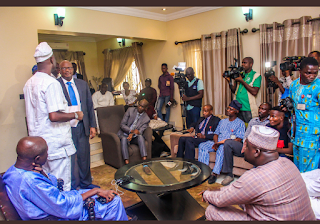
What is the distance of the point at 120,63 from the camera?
766 centimetres

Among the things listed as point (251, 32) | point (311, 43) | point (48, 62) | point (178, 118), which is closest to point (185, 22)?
point (251, 32)

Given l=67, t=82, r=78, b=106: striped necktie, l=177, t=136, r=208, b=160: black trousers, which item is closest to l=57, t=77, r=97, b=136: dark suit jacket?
l=67, t=82, r=78, b=106: striped necktie

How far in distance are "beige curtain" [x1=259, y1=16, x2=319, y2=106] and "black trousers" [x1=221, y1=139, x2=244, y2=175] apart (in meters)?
1.40

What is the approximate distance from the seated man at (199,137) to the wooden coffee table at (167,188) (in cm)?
87

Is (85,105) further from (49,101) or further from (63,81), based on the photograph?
(49,101)

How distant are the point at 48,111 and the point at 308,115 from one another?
230 cm

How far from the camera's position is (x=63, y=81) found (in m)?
2.63

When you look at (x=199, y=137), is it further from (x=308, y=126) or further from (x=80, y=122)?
(x=80, y=122)

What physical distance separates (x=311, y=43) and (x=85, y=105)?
3.59m

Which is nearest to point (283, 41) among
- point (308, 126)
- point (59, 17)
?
point (308, 126)

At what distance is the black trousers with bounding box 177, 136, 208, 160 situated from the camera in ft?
11.2

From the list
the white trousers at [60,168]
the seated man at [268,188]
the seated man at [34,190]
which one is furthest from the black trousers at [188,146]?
the seated man at [34,190]

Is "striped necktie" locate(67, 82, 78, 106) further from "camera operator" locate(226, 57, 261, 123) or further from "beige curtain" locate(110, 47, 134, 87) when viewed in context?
"beige curtain" locate(110, 47, 134, 87)

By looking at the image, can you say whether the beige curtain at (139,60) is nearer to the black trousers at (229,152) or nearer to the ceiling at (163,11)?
the ceiling at (163,11)
